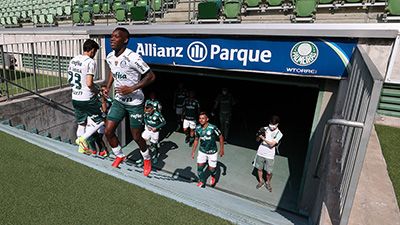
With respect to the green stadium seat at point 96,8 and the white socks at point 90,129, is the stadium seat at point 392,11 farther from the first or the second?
the green stadium seat at point 96,8

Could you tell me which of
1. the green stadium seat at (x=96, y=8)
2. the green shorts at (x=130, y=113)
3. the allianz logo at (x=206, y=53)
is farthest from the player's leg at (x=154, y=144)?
the green stadium seat at (x=96, y=8)

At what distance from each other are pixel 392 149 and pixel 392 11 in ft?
14.4

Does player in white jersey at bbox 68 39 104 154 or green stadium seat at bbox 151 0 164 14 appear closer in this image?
player in white jersey at bbox 68 39 104 154

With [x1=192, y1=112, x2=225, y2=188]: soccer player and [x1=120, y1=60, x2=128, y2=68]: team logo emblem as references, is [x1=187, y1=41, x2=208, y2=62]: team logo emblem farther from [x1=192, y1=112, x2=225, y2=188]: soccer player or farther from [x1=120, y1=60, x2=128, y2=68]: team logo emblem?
[x1=120, y1=60, x2=128, y2=68]: team logo emblem

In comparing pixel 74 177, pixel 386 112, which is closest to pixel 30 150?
pixel 74 177

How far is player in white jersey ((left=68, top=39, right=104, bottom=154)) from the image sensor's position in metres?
4.74

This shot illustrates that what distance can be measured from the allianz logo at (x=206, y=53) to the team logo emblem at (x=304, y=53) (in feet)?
1.80

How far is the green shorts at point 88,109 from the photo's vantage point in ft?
16.5

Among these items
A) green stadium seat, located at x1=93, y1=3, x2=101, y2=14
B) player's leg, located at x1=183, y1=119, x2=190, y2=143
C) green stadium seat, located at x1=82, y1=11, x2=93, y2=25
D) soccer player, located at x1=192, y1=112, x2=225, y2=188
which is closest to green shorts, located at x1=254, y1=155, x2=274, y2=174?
soccer player, located at x1=192, y1=112, x2=225, y2=188

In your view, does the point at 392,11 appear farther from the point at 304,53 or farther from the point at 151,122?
the point at 151,122

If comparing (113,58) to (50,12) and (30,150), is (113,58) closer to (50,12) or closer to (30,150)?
(30,150)

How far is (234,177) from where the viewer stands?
25.6 feet

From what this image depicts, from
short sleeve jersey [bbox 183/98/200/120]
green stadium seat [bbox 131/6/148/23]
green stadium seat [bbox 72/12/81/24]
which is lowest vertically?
short sleeve jersey [bbox 183/98/200/120]

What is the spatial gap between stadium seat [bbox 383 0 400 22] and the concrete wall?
9305 mm
